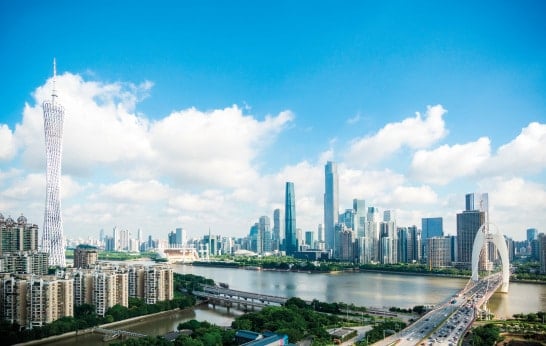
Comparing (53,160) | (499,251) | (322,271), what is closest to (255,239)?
(322,271)

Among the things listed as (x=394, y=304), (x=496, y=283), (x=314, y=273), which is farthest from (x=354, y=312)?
(x=314, y=273)

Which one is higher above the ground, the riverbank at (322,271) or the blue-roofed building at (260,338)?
the blue-roofed building at (260,338)

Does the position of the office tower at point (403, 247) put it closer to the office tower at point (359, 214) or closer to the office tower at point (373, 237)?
the office tower at point (373, 237)

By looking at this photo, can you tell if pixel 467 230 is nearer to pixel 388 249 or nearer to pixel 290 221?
pixel 388 249

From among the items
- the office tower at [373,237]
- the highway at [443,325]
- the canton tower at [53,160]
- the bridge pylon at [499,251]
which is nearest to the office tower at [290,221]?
the office tower at [373,237]

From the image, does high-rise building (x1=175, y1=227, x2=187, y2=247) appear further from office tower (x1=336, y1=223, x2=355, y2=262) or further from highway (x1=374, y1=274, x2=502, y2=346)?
highway (x1=374, y1=274, x2=502, y2=346)

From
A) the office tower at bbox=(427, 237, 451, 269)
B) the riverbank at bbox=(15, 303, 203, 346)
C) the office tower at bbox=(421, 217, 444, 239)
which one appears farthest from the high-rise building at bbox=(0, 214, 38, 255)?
the office tower at bbox=(421, 217, 444, 239)
